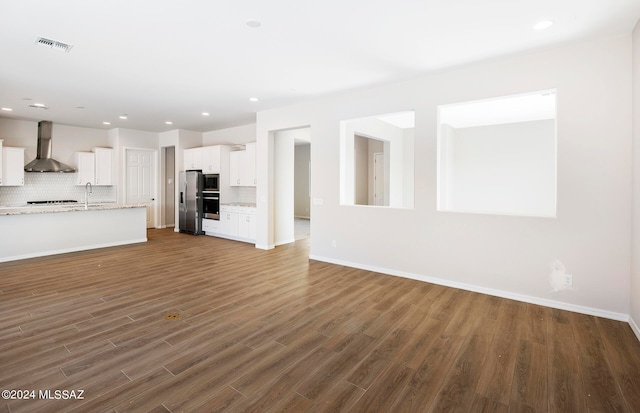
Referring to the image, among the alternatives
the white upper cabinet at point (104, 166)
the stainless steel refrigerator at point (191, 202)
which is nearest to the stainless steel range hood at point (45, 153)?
the white upper cabinet at point (104, 166)

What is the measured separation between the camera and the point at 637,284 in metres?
2.88

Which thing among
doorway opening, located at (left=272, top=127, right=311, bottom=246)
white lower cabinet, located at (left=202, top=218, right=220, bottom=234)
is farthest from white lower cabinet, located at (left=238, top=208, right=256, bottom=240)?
white lower cabinet, located at (left=202, top=218, right=220, bottom=234)

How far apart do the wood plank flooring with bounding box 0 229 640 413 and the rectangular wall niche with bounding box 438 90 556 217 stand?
168 inches

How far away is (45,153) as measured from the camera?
293 inches

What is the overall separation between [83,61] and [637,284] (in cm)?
645

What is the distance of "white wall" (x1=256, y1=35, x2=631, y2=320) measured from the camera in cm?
315

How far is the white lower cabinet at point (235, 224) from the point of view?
278 inches

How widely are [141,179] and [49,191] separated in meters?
2.04

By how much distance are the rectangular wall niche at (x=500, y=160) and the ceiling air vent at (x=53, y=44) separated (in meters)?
6.26

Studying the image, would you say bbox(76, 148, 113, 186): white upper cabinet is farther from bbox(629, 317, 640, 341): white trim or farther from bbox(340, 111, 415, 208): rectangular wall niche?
bbox(629, 317, 640, 341): white trim

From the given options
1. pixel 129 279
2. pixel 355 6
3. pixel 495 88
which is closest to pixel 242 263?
pixel 129 279

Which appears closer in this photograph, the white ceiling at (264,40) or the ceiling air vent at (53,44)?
the white ceiling at (264,40)

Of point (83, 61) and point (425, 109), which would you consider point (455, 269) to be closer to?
point (425, 109)

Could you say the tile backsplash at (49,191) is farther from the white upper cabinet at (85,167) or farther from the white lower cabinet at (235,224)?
the white lower cabinet at (235,224)
